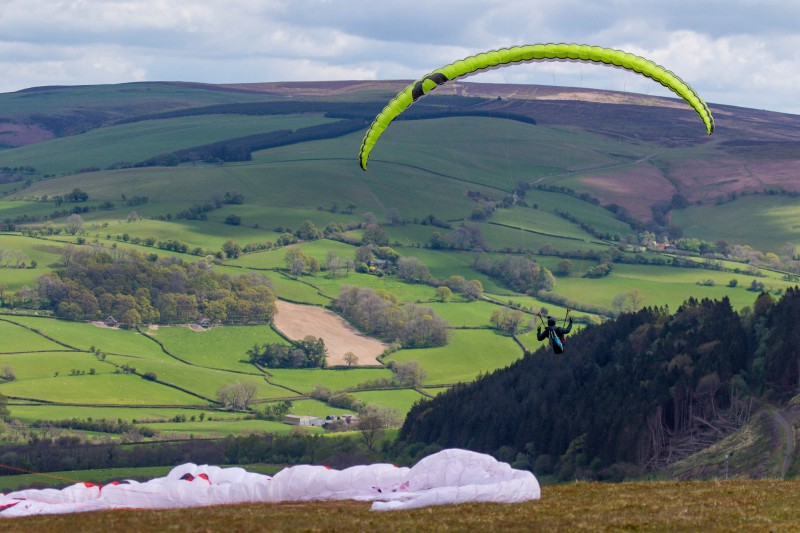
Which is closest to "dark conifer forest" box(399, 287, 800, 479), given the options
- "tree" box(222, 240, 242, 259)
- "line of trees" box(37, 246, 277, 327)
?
"line of trees" box(37, 246, 277, 327)

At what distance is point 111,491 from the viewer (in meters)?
Answer: 32.2

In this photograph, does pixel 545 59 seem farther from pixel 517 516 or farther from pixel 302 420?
pixel 302 420

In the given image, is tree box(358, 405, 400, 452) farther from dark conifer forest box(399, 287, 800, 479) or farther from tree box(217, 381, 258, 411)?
tree box(217, 381, 258, 411)

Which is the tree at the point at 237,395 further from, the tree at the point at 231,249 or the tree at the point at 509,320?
the tree at the point at 231,249

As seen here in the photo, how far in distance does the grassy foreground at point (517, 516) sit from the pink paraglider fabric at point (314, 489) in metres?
0.93

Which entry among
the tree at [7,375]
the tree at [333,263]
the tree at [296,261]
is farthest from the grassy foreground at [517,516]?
the tree at [333,263]

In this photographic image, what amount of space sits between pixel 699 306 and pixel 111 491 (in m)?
77.5

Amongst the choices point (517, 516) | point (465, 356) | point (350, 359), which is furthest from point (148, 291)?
point (517, 516)

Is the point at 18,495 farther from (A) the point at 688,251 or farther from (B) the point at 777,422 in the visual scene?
(A) the point at 688,251

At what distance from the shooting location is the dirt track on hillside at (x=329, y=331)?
163750 millimetres

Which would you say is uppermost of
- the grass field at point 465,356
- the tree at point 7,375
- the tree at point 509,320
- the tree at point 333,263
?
the tree at point 333,263

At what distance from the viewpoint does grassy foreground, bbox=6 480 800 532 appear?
26.2 meters

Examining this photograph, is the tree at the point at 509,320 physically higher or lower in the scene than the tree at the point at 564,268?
lower

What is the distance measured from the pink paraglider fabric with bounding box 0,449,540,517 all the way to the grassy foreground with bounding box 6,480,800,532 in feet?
3.05
